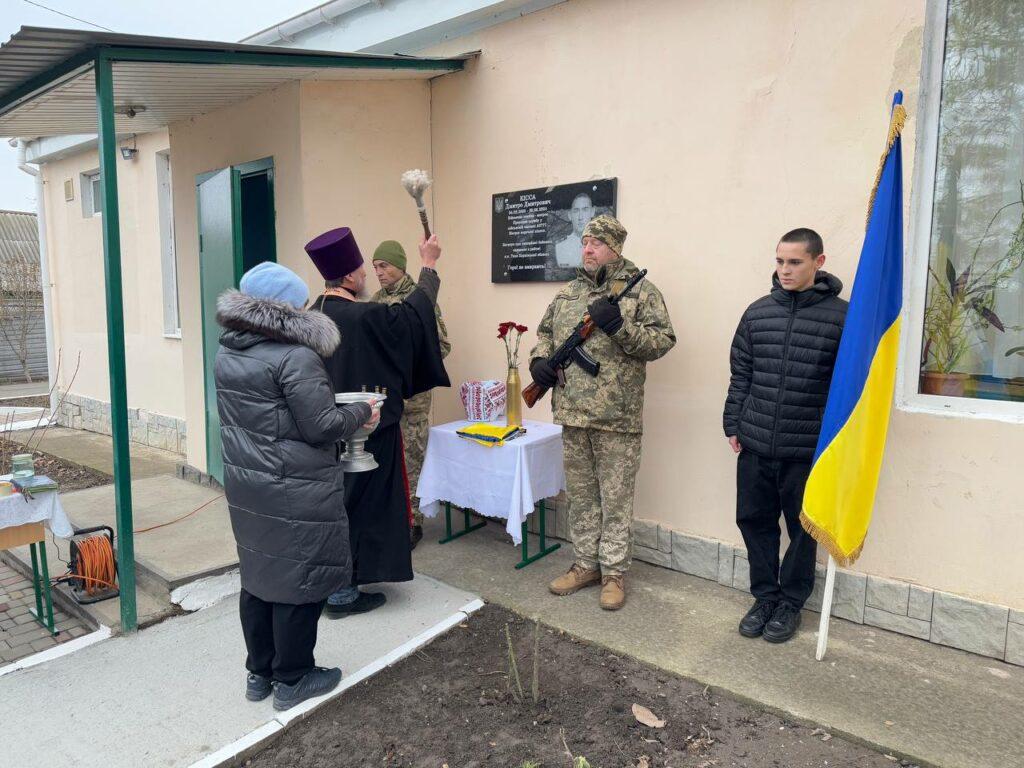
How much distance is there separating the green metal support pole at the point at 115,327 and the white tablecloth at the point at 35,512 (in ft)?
0.92

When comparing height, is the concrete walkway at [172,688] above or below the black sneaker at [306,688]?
below

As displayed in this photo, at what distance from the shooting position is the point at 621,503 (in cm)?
357

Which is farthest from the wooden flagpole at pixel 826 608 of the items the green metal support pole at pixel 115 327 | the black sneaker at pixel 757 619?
the green metal support pole at pixel 115 327

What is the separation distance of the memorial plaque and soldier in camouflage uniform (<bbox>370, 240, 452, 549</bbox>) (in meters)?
0.64

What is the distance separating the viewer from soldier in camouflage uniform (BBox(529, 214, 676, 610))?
3406 mm

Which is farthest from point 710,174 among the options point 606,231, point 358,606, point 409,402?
point 358,606

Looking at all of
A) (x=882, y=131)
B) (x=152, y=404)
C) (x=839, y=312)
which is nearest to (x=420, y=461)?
(x=839, y=312)

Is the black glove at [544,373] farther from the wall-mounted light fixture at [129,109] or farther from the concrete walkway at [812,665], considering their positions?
the wall-mounted light fixture at [129,109]

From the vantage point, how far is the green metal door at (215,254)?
15.1 feet

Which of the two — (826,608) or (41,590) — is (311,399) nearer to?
(826,608)

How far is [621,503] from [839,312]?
54.2 inches

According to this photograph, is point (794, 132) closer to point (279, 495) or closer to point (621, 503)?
point (621, 503)

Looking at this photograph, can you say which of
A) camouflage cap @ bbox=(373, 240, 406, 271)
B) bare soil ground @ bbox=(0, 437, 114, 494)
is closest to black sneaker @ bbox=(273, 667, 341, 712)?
camouflage cap @ bbox=(373, 240, 406, 271)

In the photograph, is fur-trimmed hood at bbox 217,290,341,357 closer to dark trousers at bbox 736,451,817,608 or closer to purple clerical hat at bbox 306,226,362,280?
purple clerical hat at bbox 306,226,362,280
